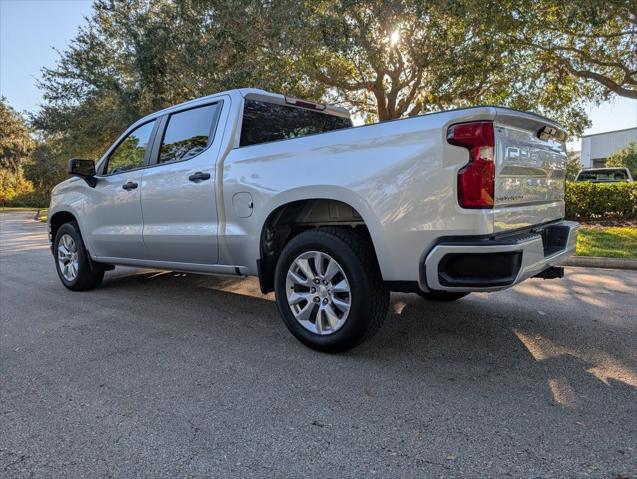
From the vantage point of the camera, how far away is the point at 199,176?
4246 millimetres

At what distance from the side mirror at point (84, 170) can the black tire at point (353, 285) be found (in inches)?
123

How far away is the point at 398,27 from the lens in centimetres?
1083

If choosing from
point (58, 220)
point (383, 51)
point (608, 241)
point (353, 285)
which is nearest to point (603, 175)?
point (608, 241)

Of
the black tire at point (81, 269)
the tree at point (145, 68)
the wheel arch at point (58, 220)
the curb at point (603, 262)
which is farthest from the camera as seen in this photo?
the tree at point (145, 68)

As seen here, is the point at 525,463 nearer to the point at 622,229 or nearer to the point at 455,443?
the point at 455,443

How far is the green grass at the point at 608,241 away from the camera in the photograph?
817 cm

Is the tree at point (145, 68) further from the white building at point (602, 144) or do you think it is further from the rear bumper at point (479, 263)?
the white building at point (602, 144)

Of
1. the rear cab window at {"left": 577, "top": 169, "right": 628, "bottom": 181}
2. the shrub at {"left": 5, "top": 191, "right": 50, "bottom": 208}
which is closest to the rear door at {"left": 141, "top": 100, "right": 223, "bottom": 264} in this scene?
the rear cab window at {"left": 577, "top": 169, "right": 628, "bottom": 181}

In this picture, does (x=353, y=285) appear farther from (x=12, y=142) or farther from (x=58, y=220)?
(x=12, y=142)

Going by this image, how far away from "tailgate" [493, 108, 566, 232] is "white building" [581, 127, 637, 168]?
160ft

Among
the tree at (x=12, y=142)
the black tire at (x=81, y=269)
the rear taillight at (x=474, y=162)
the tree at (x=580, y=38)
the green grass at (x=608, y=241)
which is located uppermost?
the tree at (x=12, y=142)

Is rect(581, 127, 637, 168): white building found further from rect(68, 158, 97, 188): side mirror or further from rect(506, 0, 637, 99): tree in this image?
rect(68, 158, 97, 188): side mirror

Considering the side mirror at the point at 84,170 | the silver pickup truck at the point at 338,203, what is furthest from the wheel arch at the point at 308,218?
the side mirror at the point at 84,170

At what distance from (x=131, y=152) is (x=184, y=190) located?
129cm
